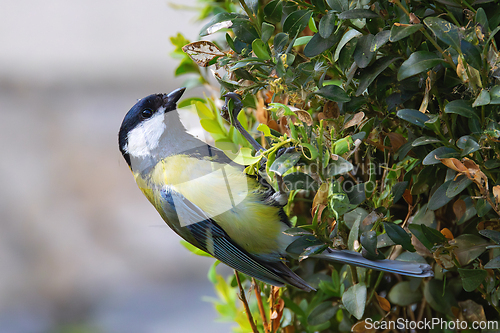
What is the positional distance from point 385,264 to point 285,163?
207mm

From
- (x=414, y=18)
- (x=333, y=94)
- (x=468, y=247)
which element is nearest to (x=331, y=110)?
(x=333, y=94)

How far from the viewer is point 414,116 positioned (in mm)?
436

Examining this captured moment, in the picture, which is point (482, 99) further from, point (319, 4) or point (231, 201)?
point (231, 201)

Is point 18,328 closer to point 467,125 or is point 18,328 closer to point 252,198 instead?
point 252,198

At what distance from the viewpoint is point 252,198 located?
66 centimetres

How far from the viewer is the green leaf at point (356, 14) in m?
0.42

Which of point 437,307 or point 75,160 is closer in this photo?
point 437,307

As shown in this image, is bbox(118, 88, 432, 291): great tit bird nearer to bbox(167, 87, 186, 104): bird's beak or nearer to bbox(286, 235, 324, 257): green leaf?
bbox(167, 87, 186, 104): bird's beak

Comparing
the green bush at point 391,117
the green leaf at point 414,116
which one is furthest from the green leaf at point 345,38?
the green leaf at point 414,116

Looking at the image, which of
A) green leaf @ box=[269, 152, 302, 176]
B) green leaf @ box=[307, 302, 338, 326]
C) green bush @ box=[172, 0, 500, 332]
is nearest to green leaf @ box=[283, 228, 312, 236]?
green bush @ box=[172, 0, 500, 332]

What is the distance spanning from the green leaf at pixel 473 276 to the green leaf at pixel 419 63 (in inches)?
9.6

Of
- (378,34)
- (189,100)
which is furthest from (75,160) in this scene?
(378,34)

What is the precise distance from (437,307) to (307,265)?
231 mm

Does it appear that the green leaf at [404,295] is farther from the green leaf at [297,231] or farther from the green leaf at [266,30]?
the green leaf at [266,30]
